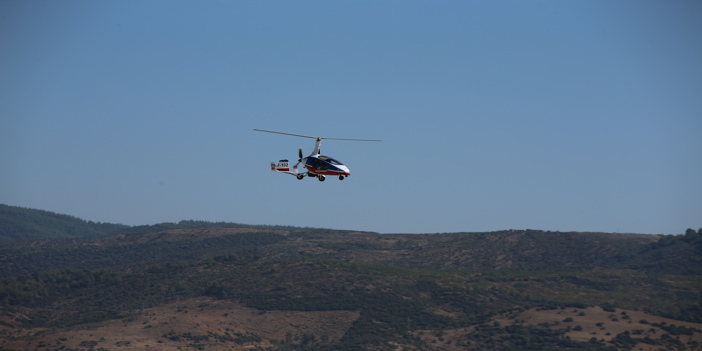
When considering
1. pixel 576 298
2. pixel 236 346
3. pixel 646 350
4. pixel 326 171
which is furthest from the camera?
pixel 576 298

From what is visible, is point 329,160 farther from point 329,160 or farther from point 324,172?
point 324,172

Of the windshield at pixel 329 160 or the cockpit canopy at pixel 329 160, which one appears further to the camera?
the windshield at pixel 329 160

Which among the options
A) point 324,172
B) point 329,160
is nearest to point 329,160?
point 329,160

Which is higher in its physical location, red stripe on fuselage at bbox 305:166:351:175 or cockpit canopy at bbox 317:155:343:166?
cockpit canopy at bbox 317:155:343:166

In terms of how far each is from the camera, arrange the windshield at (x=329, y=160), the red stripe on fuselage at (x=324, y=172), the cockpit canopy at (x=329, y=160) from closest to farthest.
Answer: the red stripe on fuselage at (x=324, y=172)
the cockpit canopy at (x=329, y=160)
the windshield at (x=329, y=160)

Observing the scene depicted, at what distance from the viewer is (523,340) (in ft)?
564

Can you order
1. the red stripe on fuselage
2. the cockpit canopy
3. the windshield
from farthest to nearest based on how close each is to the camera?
the windshield < the cockpit canopy < the red stripe on fuselage

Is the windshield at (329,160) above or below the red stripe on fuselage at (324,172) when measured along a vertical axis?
above

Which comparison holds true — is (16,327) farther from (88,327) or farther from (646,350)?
(646,350)

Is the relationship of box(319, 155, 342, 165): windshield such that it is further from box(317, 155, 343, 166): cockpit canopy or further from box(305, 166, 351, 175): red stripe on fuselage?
box(305, 166, 351, 175): red stripe on fuselage

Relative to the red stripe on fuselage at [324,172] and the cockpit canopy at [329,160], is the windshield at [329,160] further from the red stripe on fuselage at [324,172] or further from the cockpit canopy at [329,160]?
the red stripe on fuselage at [324,172]

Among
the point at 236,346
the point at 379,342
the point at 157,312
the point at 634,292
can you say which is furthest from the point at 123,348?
the point at 634,292

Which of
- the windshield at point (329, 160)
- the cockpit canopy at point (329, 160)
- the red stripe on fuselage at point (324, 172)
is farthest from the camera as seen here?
the windshield at point (329, 160)

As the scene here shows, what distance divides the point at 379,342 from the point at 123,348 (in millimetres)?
56855
